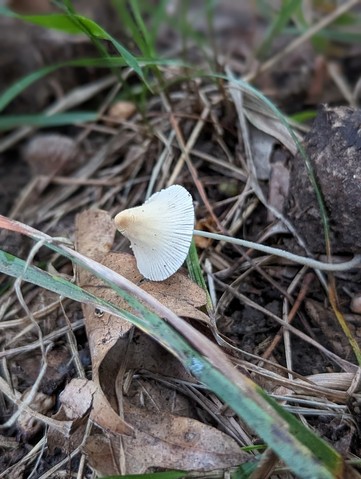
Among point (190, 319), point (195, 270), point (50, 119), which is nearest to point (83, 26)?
point (50, 119)

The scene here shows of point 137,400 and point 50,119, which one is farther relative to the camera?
point 50,119

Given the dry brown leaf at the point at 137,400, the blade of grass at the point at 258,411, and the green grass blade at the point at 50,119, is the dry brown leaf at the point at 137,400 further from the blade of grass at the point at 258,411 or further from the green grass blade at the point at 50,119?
the green grass blade at the point at 50,119

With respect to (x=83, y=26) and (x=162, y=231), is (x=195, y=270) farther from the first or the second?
(x=83, y=26)

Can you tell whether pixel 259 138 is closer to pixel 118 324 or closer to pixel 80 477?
pixel 118 324

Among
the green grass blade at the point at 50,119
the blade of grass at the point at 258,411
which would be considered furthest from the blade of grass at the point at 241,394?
the green grass blade at the point at 50,119

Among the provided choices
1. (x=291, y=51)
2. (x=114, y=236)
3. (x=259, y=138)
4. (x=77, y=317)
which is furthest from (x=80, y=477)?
(x=291, y=51)

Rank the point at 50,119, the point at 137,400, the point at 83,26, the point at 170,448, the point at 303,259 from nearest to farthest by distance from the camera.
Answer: the point at 170,448, the point at 137,400, the point at 303,259, the point at 83,26, the point at 50,119

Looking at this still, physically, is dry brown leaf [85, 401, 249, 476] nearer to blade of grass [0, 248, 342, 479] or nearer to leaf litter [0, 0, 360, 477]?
leaf litter [0, 0, 360, 477]

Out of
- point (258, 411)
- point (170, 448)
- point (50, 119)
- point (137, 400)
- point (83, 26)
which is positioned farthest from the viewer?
point (50, 119)
